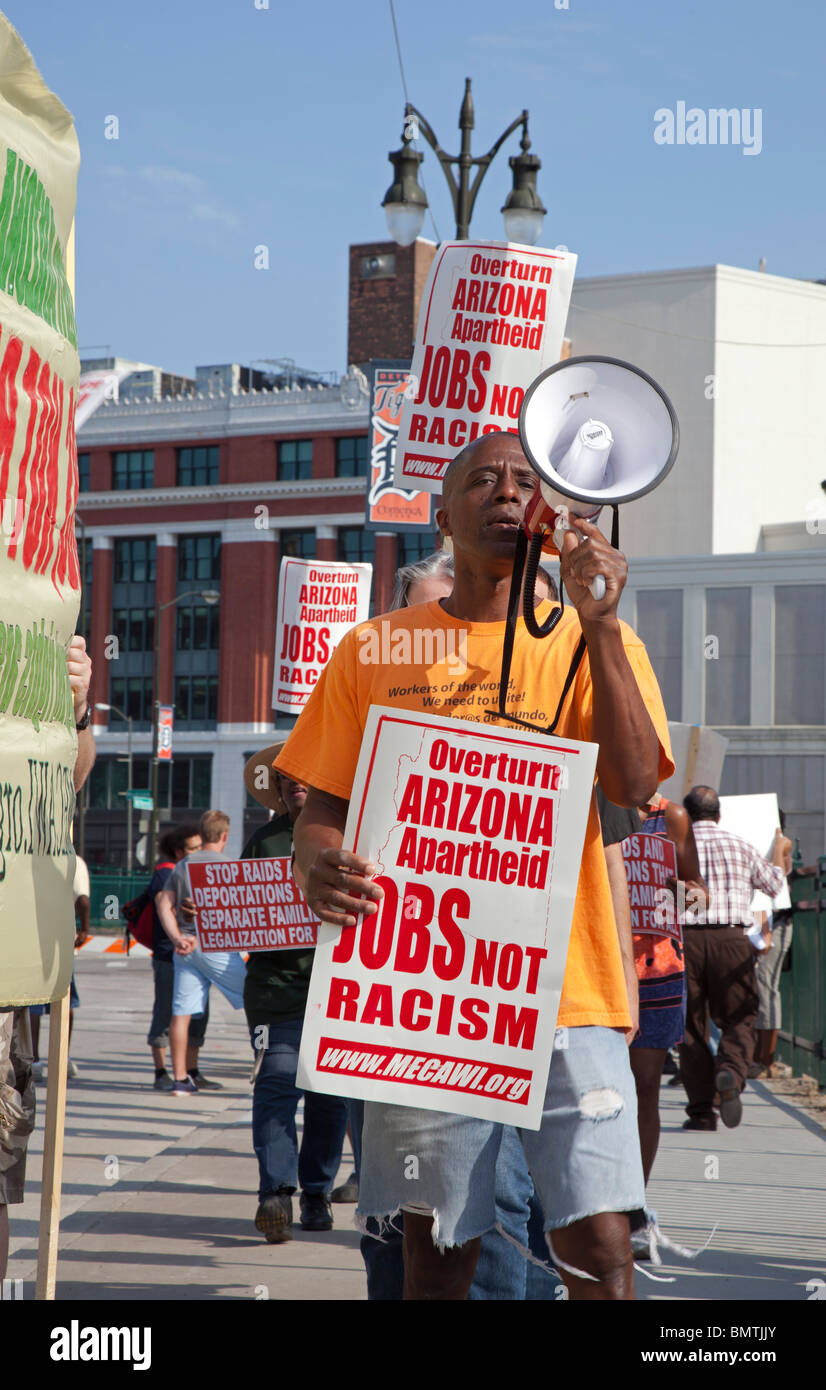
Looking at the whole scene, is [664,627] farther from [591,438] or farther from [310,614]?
[591,438]

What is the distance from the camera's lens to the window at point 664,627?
1800 inches

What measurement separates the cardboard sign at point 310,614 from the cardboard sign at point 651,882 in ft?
14.6

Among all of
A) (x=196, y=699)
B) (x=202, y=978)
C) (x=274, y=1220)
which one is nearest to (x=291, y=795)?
(x=274, y=1220)

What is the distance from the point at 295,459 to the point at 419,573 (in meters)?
63.2

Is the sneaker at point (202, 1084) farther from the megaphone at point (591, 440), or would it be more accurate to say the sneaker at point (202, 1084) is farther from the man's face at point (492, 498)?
the megaphone at point (591, 440)

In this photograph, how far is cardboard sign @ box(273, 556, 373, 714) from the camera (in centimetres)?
1070

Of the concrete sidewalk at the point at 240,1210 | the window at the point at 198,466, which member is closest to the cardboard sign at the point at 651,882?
the concrete sidewalk at the point at 240,1210

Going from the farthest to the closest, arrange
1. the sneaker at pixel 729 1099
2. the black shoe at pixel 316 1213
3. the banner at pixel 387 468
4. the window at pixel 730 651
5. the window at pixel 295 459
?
1. the window at pixel 295 459
2. the window at pixel 730 651
3. the banner at pixel 387 468
4. the sneaker at pixel 729 1099
5. the black shoe at pixel 316 1213

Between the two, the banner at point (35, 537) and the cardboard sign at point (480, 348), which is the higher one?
the cardboard sign at point (480, 348)

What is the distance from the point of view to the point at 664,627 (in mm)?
45938

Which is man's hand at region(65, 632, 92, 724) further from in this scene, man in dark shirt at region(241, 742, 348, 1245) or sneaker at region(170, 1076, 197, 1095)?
sneaker at region(170, 1076, 197, 1095)

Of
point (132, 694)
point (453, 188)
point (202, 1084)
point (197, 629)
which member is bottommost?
point (202, 1084)

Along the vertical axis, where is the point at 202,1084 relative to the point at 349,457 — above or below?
below

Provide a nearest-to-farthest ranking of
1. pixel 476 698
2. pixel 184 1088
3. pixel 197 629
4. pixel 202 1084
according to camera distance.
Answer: pixel 476 698, pixel 184 1088, pixel 202 1084, pixel 197 629
